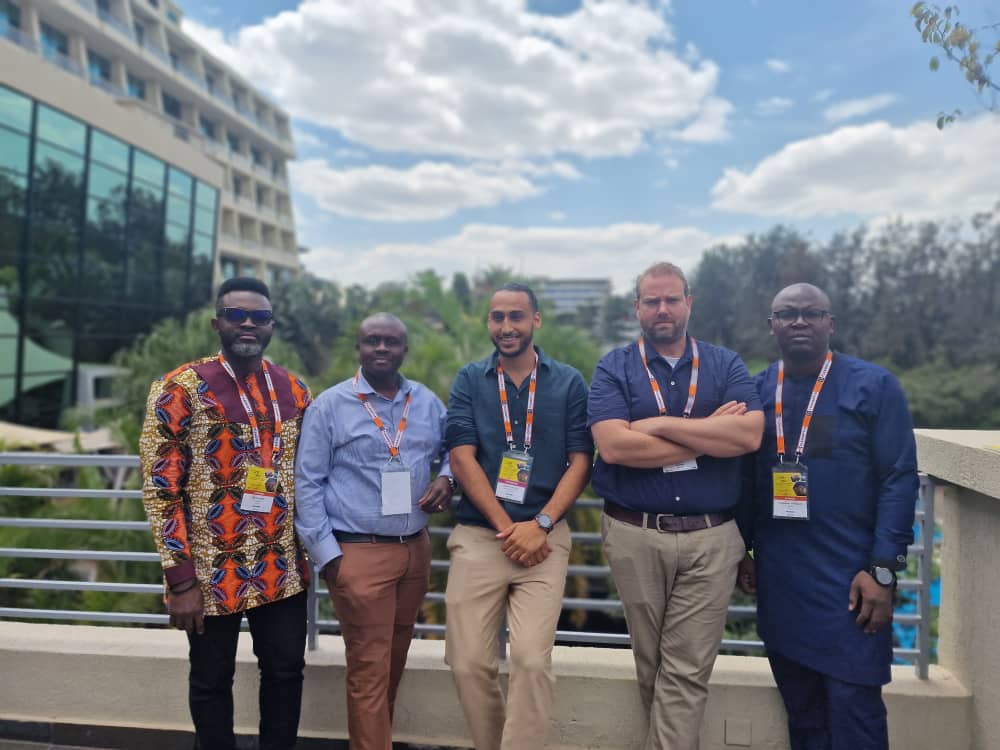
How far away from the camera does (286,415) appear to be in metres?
2.67

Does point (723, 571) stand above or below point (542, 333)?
below

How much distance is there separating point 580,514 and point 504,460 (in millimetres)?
5449

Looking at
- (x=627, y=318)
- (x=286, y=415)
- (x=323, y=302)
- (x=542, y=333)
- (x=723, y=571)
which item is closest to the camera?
(x=723, y=571)

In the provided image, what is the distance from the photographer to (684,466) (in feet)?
8.18

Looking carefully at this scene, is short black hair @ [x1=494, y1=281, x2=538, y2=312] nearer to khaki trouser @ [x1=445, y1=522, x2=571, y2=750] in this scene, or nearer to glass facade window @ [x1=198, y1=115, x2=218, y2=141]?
khaki trouser @ [x1=445, y1=522, x2=571, y2=750]

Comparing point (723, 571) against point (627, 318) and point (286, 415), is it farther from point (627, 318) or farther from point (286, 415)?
point (627, 318)

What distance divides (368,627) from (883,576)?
6.36 feet

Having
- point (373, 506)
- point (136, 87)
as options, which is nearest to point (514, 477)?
point (373, 506)

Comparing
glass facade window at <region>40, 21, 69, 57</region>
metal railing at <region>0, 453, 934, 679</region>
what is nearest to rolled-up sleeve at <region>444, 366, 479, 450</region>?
metal railing at <region>0, 453, 934, 679</region>

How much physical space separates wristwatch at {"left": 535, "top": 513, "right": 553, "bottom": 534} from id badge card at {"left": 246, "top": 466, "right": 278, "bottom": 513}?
1055 millimetres

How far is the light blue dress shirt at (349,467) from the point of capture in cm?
261

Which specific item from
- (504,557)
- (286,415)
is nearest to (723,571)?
(504,557)

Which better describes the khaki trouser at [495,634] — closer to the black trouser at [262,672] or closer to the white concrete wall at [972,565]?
the black trouser at [262,672]

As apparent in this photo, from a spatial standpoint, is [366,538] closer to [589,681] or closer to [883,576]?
[589,681]
